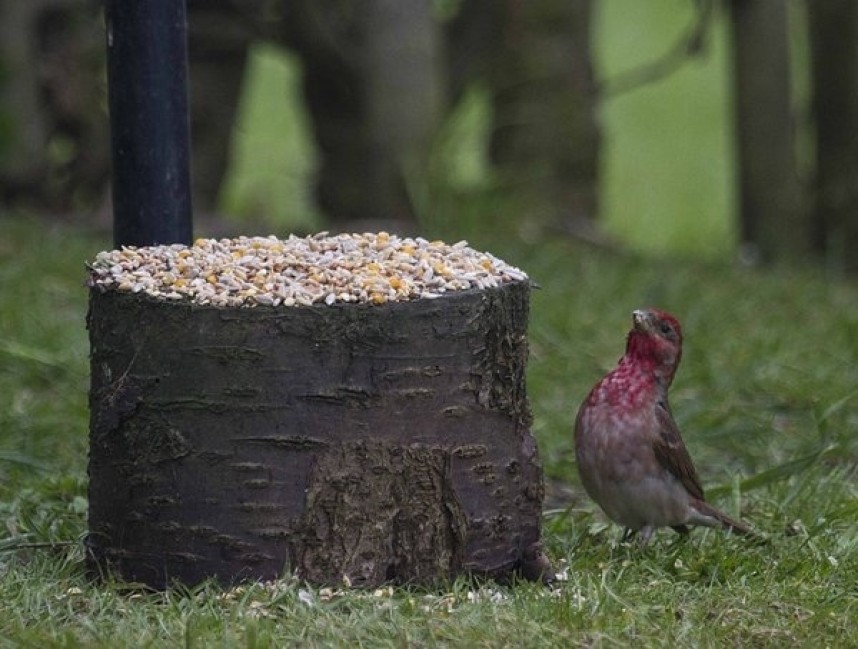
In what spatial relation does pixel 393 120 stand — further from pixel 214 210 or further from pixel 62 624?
pixel 62 624

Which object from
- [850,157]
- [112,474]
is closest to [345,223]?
[850,157]

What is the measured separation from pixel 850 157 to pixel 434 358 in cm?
604

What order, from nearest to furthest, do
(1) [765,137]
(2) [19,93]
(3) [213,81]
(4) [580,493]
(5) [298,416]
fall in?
(5) [298,416] < (4) [580,493] < (2) [19,93] < (3) [213,81] < (1) [765,137]

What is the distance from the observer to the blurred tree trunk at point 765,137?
30.9 ft

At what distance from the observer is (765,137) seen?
31.5 feet

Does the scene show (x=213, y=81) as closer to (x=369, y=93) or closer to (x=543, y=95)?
(x=369, y=93)

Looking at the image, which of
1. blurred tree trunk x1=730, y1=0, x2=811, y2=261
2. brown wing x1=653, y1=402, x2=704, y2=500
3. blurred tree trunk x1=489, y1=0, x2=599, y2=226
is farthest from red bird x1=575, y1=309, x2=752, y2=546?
blurred tree trunk x1=730, y1=0, x2=811, y2=261

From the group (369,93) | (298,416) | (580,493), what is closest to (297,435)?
(298,416)

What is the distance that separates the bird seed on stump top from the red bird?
2.03 feet

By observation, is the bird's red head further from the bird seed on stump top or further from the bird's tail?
the bird seed on stump top

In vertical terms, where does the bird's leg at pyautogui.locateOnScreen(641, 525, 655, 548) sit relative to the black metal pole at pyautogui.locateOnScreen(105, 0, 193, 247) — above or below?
below

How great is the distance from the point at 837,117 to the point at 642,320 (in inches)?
202

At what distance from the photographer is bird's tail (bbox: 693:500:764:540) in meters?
4.64

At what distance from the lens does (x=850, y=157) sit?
374 inches
